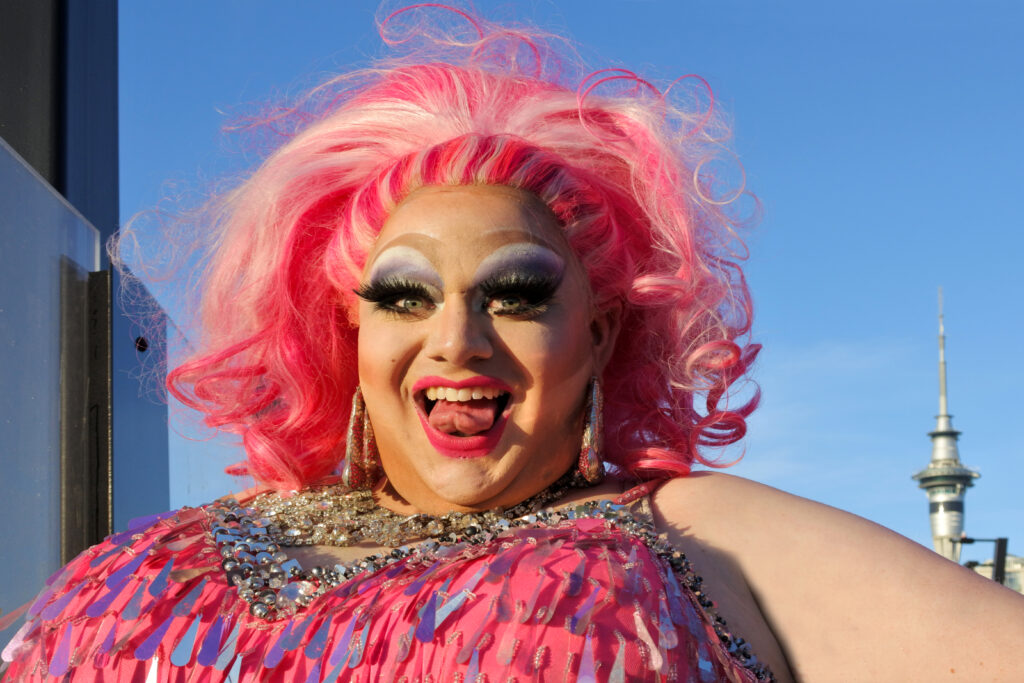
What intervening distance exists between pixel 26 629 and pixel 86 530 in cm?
67

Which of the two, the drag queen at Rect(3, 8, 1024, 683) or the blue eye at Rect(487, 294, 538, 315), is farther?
the blue eye at Rect(487, 294, 538, 315)

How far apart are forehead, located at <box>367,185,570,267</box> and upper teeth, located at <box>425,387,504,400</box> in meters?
0.28

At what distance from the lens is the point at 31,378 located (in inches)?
107

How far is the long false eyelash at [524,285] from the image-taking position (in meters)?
2.43

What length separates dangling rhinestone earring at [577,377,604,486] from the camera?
2.50 meters

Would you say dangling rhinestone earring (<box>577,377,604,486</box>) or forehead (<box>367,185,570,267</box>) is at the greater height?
forehead (<box>367,185,570,267</box>)

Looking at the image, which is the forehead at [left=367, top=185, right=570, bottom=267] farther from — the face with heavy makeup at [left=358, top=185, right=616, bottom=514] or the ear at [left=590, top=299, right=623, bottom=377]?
the ear at [left=590, top=299, right=623, bottom=377]

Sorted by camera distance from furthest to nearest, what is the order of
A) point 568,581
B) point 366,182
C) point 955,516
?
point 955,516, point 366,182, point 568,581

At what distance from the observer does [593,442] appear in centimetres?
250

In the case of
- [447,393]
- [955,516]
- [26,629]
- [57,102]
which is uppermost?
[57,102]

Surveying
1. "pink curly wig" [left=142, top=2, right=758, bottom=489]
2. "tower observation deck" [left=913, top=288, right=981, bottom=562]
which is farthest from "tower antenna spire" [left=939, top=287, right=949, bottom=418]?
"pink curly wig" [left=142, top=2, right=758, bottom=489]

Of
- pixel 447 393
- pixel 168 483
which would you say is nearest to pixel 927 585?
pixel 447 393

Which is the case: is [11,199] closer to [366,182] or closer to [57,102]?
[57,102]

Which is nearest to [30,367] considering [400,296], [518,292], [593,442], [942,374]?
[400,296]
